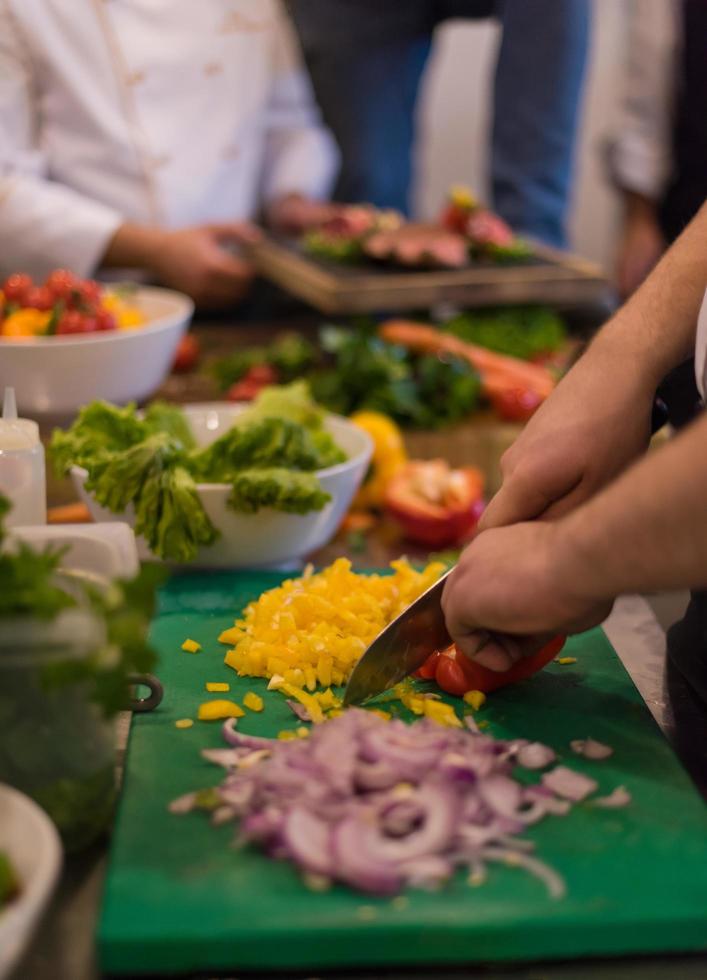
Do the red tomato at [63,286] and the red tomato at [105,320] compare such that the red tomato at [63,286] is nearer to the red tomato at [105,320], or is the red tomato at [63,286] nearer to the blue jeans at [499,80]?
the red tomato at [105,320]

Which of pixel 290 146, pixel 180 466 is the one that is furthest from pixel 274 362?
pixel 290 146

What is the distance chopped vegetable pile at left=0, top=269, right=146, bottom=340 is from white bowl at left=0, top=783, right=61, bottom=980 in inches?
51.4

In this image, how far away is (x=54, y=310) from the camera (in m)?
2.18

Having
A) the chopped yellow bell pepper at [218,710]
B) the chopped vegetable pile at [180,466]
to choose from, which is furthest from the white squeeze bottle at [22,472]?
the chopped yellow bell pepper at [218,710]

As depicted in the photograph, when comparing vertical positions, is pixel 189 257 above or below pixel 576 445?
below

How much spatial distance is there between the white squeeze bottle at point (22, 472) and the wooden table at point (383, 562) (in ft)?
0.91

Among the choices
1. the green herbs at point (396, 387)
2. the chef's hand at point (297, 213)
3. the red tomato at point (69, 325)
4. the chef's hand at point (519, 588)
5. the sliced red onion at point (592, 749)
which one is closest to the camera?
the chef's hand at point (519, 588)

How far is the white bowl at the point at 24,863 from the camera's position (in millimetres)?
851

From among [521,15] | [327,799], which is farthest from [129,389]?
[521,15]

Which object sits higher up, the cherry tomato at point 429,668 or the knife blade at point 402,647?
the knife blade at point 402,647

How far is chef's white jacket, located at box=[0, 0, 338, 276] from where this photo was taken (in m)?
2.94

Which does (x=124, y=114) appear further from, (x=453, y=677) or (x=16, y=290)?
(x=453, y=677)

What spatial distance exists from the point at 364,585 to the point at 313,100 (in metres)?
2.96

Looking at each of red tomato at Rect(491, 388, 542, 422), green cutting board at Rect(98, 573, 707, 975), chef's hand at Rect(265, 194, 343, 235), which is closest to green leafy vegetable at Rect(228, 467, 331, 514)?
green cutting board at Rect(98, 573, 707, 975)
